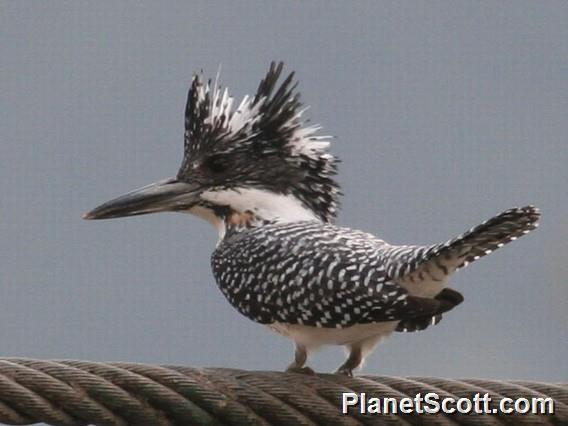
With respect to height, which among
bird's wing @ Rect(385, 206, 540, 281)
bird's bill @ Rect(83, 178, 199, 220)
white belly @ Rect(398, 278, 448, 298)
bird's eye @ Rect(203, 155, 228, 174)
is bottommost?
white belly @ Rect(398, 278, 448, 298)

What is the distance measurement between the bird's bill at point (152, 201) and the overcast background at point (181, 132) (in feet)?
59.7

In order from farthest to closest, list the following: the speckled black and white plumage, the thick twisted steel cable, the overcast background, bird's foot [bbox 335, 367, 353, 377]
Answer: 1. the overcast background
2. bird's foot [bbox 335, 367, 353, 377]
3. the speckled black and white plumage
4. the thick twisted steel cable

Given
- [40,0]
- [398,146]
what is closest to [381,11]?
[40,0]

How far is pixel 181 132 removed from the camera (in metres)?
68.2

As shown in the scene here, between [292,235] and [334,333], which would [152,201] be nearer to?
[292,235]

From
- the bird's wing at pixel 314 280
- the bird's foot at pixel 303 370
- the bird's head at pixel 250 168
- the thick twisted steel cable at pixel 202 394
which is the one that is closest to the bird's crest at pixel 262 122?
the bird's head at pixel 250 168

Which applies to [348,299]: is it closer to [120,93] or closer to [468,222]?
[468,222]

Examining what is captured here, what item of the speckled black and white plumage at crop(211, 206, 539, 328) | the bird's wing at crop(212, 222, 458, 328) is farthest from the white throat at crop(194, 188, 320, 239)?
the speckled black and white plumage at crop(211, 206, 539, 328)

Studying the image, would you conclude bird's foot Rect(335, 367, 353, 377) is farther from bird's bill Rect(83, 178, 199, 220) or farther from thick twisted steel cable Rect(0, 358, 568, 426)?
bird's bill Rect(83, 178, 199, 220)

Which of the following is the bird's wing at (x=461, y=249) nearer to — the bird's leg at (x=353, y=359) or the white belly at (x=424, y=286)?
the white belly at (x=424, y=286)

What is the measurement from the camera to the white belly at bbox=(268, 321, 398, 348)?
21.6 ft

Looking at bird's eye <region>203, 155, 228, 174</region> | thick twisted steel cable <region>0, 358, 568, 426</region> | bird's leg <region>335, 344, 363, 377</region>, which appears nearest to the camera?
thick twisted steel cable <region>0, 358, 568, 426</region>

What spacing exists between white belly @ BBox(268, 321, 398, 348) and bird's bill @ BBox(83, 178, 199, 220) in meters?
0.69

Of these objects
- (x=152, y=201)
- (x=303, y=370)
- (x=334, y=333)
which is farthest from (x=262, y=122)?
(x=303, y=370)
